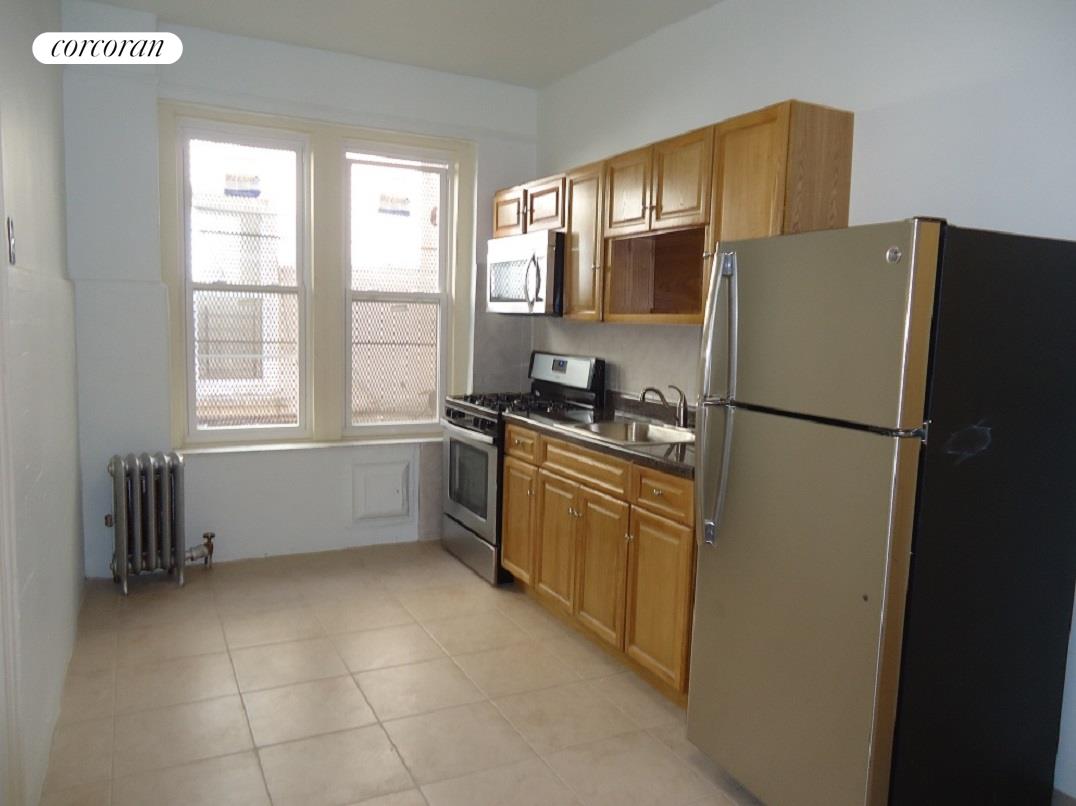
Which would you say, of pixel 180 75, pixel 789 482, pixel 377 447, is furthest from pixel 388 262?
pixel 789 482

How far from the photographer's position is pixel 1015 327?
1.90 meters

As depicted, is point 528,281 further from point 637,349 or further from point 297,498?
point 297,498

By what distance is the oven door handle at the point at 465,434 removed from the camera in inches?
159

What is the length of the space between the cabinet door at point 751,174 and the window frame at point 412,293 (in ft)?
7.51

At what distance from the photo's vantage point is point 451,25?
3770 mm

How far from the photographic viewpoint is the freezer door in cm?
183

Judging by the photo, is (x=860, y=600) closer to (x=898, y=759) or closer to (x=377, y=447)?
(x=898, y=759)

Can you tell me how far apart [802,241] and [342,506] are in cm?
333

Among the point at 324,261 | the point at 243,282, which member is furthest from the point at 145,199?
A: the point at 324,261

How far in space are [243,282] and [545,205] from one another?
1737mm

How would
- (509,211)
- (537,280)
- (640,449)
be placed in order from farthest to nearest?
(509,211), (537,280), (640,449)

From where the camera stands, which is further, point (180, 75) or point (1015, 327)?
point (180, 75)

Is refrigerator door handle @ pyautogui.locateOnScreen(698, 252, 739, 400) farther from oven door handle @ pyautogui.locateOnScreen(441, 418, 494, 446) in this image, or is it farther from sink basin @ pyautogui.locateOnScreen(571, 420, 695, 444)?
oven door handle @ pyautogui.locateOnScreen(441, 418, 494, 446)

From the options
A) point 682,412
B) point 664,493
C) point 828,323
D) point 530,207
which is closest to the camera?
point 828,323
